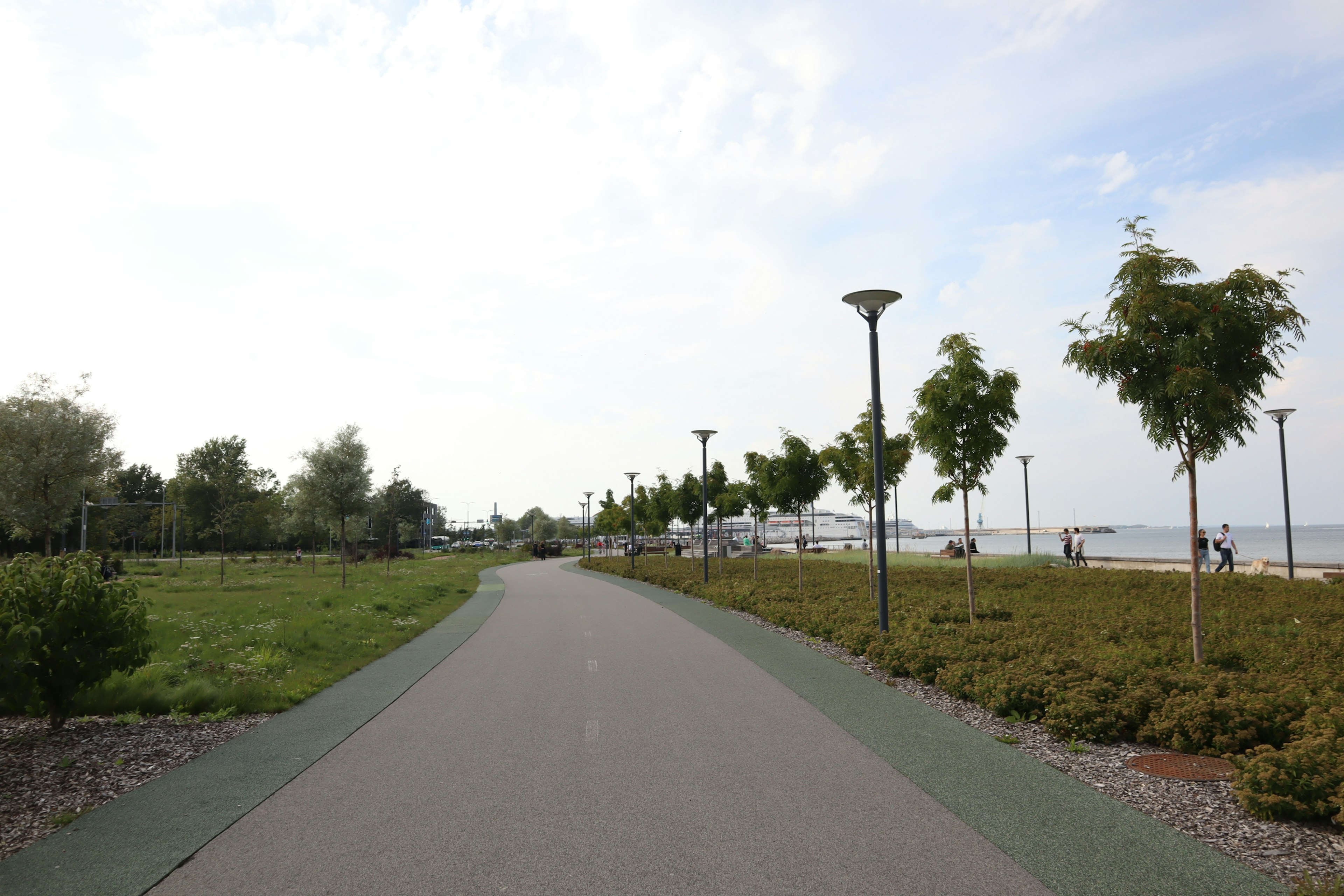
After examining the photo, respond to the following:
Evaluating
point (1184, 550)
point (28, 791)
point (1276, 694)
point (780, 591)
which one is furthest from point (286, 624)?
point (1184, 550)

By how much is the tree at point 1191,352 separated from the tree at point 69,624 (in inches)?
426

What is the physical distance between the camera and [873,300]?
13.0m

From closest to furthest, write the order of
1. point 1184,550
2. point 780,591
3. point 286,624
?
1. point 286,624
2. point 780,591
3. point 1184,550

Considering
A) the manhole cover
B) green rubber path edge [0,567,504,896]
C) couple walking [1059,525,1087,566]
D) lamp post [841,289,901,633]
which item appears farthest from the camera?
couple walking [1059,525,1087,566]

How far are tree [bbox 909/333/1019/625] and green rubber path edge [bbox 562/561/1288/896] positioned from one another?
606cm

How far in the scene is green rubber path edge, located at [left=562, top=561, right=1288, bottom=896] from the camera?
414 cm

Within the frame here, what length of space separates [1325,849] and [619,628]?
12871 mm

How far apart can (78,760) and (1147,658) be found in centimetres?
1098

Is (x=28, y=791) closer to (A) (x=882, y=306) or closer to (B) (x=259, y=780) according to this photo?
(B) (x=259, y=780)

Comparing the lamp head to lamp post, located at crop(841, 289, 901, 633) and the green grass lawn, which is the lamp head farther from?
the green grass lawn

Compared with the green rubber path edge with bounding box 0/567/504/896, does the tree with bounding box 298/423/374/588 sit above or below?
above

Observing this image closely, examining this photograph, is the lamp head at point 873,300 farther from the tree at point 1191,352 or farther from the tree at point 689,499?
the tree at point 689,499

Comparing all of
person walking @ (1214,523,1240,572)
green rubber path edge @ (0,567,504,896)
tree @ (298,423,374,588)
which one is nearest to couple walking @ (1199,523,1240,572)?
person walking @ (1214,523,1240,572)

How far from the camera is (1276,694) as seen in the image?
6.89m
